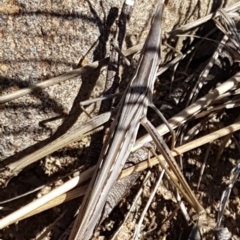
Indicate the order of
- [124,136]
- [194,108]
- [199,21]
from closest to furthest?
[124,136] < [194,108] < [199,21]

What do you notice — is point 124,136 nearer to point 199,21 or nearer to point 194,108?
point 194,108

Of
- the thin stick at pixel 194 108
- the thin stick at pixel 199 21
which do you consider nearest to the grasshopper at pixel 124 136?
the thin stick at pixel 194 108

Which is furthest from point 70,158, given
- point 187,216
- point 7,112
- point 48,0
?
point 48,0

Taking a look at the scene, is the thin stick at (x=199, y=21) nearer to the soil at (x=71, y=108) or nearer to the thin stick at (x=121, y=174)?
the soil at (x=71, y=108)

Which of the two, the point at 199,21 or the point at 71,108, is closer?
the point at 71,108

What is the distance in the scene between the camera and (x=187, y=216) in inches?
57.1

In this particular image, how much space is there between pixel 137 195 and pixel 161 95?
A: 357mm

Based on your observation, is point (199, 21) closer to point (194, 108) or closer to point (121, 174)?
point (194, 108)

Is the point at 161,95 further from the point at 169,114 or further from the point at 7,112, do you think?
the point at 7,112

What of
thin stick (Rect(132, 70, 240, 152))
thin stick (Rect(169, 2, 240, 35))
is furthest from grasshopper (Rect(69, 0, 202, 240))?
thin stick (Rect(169, 2, 240, 35))

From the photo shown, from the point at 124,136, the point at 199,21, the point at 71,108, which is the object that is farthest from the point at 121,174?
the point at 199,21

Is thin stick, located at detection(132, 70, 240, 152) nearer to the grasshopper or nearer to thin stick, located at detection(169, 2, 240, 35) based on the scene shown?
the grasshopper

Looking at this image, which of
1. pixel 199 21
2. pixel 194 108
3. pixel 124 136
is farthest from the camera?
pixel 199 21

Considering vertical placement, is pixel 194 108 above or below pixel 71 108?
below
